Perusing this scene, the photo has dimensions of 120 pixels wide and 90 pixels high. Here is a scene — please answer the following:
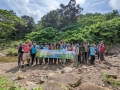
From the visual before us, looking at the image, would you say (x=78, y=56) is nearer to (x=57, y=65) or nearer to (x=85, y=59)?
(x=85, y=59)

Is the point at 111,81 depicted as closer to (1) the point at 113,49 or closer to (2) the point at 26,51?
(2) the point at 26,51

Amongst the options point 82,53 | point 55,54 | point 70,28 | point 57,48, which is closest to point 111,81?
point 82,53

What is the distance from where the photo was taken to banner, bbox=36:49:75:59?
12.3 metres

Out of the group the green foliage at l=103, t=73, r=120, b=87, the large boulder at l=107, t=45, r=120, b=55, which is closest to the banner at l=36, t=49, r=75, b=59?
the green foliage at l=103, t=73, r=120, b=87

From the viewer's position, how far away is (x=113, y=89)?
825cm

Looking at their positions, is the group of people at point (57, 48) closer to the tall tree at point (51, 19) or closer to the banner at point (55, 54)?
the banner at point (55, 54)

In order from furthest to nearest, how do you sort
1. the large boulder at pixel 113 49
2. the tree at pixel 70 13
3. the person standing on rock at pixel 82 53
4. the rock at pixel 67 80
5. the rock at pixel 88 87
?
the tree at pixel 70 13 → the large boulder at pixel 113 49 → the person standing on rock at pixel 82 53 → the rock at pixel 67 80 → the rock at pixel 88 87

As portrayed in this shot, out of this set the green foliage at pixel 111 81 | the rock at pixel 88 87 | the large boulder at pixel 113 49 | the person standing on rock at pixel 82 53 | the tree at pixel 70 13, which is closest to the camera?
the rock at pixel 88 87

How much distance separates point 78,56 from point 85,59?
66cm

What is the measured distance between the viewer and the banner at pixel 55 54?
40.3ft

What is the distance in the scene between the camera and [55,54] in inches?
490

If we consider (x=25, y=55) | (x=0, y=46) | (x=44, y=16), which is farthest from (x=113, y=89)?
(x=44, y=16)

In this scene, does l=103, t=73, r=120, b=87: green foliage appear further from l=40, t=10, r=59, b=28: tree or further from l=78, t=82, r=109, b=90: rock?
l=40, t=10, r=59, b=28: tree

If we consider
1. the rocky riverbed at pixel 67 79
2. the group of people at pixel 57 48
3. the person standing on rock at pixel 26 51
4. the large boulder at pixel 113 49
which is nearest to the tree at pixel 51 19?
the large boulder at pixel 113 49
